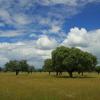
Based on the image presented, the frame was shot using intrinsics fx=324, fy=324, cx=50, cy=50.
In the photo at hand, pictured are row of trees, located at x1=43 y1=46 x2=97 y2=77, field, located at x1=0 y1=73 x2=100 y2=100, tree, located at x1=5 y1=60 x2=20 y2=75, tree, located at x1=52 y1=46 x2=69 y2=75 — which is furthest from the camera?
tree, located at x1=5 y1=60 x2=20 y2=75

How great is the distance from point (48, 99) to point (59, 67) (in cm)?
7338

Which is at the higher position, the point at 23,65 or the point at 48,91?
the point at 23,65

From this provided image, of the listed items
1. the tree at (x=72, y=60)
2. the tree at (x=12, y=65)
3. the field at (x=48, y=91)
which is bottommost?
the field at (x=48, y=91)

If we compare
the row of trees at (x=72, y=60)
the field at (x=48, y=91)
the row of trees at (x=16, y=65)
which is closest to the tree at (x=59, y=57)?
the row of trees at (x=72, y=60)

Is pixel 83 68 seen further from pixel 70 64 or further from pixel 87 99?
pixel 87 99

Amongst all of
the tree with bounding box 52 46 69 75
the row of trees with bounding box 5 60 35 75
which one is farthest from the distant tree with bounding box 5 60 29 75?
the tree with bounding box 52 46 69 75

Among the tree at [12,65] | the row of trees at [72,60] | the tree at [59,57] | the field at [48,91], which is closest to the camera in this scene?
the field at [48,91]

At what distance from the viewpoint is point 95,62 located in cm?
10288

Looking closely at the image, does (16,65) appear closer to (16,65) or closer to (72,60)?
(16,65)

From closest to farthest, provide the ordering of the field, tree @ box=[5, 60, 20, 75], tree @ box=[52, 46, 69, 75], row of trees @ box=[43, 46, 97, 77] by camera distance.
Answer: the field < row of trees @ box=[43, 46, 97, 77] < tree @ box=[52, 46, 69, 75] < tree @ box=[5, 60, 20, 75]

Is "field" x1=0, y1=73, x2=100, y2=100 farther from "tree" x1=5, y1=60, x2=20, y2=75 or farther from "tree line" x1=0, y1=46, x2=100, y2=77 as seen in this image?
"tree" x1=5, y1=60, x2=20, y2=75

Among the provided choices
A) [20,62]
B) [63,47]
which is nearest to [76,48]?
[63,47]

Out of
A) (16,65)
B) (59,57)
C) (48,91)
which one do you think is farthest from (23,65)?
(48,91)

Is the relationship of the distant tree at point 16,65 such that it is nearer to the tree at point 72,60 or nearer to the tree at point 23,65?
the tree at point 23,65
